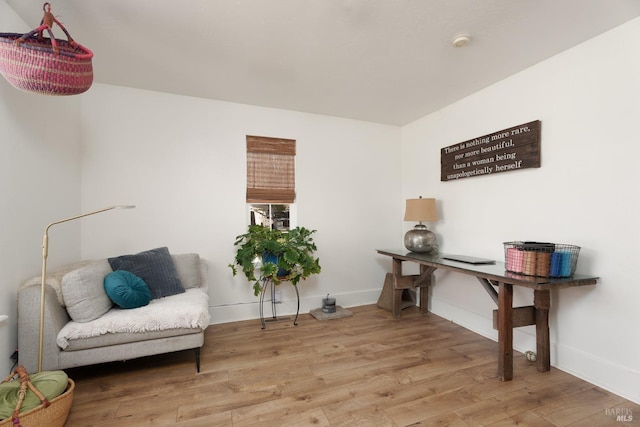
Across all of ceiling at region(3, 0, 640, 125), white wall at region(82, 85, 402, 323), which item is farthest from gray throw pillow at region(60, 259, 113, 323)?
Result: ceiling at region(3, 0, 640, 125)

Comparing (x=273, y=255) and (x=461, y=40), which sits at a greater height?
(x=461, y=40)

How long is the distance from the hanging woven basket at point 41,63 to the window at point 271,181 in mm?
1886

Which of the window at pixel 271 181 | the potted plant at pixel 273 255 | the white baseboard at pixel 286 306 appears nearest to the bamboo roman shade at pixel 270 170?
the window at pixel 271 181

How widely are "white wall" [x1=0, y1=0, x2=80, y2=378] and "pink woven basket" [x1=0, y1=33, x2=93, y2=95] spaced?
A: 0.59 meters

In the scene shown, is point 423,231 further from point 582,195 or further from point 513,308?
point 582,195

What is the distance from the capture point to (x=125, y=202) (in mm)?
2889

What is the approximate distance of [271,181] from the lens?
3.44 m

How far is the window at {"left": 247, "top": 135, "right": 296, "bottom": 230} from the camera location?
336 cm

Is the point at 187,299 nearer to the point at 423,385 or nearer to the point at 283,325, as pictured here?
the point at 283,325

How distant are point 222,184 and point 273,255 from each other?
1016mm

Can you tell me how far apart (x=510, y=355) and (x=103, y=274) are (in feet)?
10.5

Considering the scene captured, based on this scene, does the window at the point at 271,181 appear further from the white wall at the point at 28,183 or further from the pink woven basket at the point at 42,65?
the pink woven basket at the point at 42,65

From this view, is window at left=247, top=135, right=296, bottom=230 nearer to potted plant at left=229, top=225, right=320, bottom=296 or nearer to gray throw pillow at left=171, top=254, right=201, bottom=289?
potted plant at left=229, top=225, right=320, bottom=296

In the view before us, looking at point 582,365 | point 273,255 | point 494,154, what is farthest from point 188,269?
point 582,365
